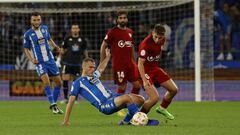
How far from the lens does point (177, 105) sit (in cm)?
2000

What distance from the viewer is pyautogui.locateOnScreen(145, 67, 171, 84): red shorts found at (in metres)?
14.2

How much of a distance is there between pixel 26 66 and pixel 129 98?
15689mm

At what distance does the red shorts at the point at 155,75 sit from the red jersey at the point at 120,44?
199 cm

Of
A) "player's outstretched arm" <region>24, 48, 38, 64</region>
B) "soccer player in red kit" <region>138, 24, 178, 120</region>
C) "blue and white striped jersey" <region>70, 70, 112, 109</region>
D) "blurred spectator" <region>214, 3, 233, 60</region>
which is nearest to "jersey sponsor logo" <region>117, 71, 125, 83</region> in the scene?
"soccer player in red kit" <region>138, 24, 178, 120</region>

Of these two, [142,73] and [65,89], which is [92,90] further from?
[65,89]

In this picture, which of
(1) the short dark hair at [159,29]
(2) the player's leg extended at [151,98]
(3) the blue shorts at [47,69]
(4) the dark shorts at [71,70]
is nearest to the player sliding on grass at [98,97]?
(2) the player's leg extended at [151,98]

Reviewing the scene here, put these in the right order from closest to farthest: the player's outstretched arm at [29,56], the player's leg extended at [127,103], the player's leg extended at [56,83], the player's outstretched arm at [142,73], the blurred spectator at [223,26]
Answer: the player's leg extended at [127,103], the player's outstretched arm at [142,73], the player's outstretched arm at [29,56], the player's leg extended at [56,83], the blurred spectator at [223,26]

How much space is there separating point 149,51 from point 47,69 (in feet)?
14.1

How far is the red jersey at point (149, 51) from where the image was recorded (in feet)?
45.5

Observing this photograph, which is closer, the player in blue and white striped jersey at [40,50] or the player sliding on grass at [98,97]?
the player sliding on grass at [98,97]

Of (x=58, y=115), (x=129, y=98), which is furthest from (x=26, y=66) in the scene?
(x=129, y=98)

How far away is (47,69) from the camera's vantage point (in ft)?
58.0

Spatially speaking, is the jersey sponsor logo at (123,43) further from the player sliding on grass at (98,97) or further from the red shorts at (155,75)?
the player sliding on grass at (98,97)

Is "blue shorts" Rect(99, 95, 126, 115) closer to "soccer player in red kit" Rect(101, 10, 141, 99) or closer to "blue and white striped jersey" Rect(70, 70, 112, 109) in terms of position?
"blue and white striped jersey" Rect(70, 70, 112, 109)
